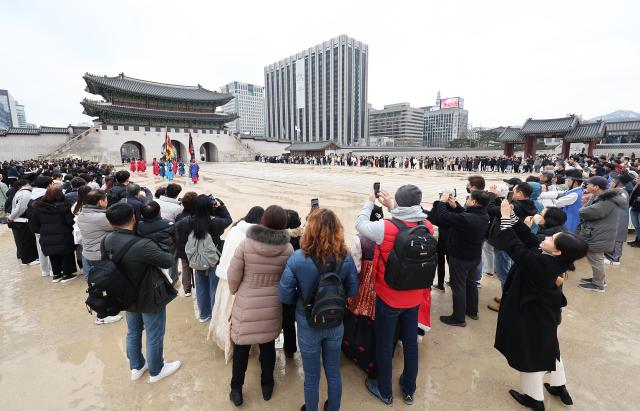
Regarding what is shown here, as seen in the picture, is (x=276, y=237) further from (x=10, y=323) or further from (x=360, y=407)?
(x=10, y=323)

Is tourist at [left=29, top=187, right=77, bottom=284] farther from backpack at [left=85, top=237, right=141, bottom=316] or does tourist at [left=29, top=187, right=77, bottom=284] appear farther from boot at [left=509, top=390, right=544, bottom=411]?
boot at [left=509, top=390, right=544, bottom=411]

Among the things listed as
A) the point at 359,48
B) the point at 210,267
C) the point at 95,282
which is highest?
the point at 359,48

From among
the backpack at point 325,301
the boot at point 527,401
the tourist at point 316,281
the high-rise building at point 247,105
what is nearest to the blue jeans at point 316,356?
the tourist at point 316,281

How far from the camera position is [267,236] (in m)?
2.07

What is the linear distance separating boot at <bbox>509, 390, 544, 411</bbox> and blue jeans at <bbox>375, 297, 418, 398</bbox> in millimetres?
801

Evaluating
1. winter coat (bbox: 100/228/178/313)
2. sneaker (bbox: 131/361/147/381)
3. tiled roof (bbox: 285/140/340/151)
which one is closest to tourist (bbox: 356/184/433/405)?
winter coat (bbox: 100/228/178/313)

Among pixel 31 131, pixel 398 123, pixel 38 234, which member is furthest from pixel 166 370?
pixel 398 123

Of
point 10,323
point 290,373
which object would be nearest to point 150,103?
point 10,323

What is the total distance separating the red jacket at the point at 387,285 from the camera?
7.14 ft

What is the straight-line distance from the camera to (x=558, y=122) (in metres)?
25.6

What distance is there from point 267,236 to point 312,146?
42146 mm

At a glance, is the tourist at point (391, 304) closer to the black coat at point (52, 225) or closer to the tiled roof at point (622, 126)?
the black coat at point (52, 225)

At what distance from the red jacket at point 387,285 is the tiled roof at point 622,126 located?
35607mm

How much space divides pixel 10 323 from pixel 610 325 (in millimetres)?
6890
